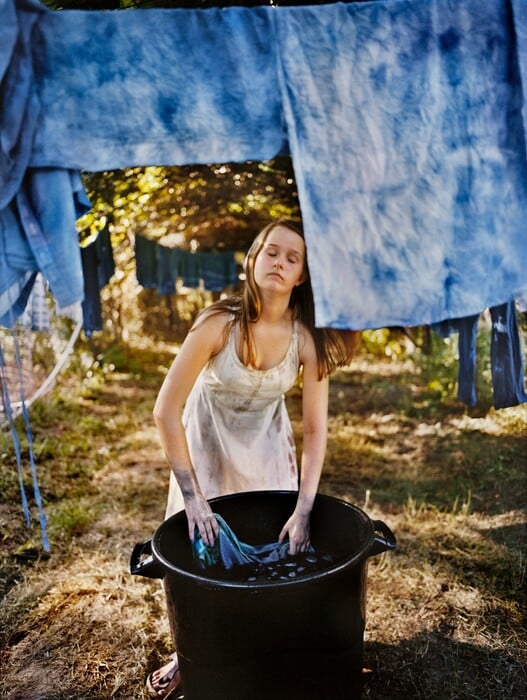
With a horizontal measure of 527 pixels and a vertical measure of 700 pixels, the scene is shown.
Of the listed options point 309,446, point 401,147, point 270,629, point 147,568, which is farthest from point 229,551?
point 401,147

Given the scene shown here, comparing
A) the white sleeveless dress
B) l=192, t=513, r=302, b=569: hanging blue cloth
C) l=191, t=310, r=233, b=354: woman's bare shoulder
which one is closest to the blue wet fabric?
l=192, t=513, r=302, b=569: hanging blue cloth

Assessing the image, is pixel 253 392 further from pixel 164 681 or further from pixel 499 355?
pixel 164 681

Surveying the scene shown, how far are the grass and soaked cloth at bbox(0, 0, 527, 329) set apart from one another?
5.91 feet

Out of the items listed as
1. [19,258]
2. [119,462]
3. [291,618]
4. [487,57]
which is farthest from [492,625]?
[119,462]

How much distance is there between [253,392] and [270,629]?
0.87 metres

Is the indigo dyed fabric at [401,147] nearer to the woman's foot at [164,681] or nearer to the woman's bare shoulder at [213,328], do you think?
the woman's bare shoulder at [213,328]

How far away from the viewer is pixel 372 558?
11.3 feet

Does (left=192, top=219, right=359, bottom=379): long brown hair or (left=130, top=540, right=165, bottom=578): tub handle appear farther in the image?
(left=192, top=219, right=359, bottom=379): long brown hair

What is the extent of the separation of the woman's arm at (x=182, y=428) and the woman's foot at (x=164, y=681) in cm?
83

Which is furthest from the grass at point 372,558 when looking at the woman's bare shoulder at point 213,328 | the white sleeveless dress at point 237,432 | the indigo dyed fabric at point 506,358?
the woman's bare shoulder at point 213,328

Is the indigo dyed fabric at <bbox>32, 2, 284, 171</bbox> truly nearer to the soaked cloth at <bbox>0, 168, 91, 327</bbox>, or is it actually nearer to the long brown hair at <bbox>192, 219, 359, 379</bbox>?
the soaked cloth at <bbox>0, 168, 91, 327</bbox>

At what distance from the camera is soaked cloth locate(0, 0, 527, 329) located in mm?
1627

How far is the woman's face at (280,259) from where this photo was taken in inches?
79.4

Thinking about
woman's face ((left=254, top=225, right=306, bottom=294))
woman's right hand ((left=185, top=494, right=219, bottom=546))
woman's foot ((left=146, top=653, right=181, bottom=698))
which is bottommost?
woman's foot ((left=146, top=653, right=181, bottom=698))
